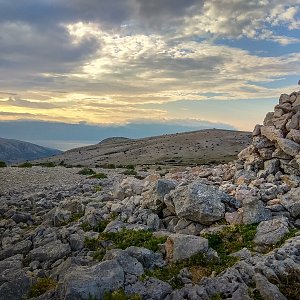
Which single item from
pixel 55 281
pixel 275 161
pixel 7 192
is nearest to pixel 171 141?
pixel 7 192

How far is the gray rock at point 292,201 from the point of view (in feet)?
55.4

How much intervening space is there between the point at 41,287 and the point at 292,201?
996 cm

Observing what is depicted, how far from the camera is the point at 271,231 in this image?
15492 mm

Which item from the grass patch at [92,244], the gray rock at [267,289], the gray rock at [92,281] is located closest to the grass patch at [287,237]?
the gray rock at [267,289]

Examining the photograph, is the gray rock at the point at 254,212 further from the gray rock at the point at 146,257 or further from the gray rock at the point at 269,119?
the gray rock at the point at 269,119

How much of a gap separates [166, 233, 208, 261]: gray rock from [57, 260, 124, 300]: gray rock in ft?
7.10

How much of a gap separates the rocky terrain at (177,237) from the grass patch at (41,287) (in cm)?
3

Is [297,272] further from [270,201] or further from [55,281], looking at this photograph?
[55,281]

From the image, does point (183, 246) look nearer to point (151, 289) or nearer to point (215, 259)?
point (215, 259)

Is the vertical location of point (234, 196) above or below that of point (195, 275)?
above

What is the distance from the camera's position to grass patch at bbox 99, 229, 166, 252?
607 inches

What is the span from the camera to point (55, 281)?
44.2 ft

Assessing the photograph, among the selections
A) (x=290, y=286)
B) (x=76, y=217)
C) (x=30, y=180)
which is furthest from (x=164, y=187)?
(x=30, y=180)

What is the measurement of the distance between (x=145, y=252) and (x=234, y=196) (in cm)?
559
